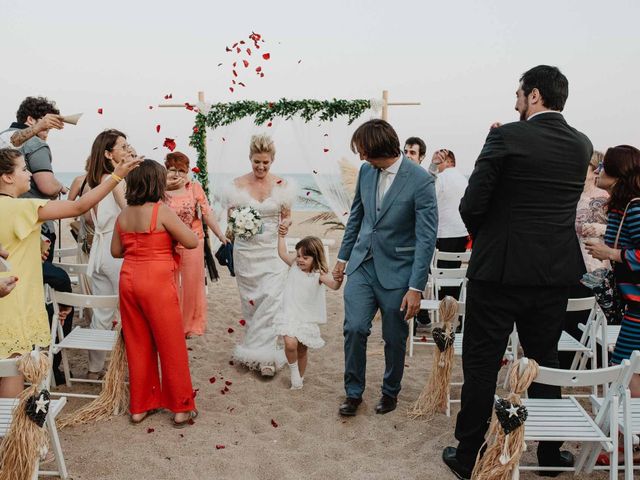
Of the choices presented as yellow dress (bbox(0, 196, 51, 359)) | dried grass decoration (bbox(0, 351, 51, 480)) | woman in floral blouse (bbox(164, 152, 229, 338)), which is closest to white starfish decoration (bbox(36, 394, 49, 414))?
dried grass decoration (bbox(0, 351, 51, 480))

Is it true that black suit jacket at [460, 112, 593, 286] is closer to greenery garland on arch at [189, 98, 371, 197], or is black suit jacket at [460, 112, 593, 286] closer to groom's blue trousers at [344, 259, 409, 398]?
groom's blue trousers at [344, 259, 409, 398]

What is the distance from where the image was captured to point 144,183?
4.10 metres

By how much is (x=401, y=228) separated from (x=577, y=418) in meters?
1.68

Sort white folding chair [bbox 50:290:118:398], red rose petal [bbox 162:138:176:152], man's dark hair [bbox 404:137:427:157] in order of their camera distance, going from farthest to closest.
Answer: man's dark hair [bbox 404:137:427:157] → red rose petal [bbox 162:138:176:152] → white folding chair [bbox 50:290:118:398]

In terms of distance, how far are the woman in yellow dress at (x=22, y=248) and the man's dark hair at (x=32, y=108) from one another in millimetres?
1883

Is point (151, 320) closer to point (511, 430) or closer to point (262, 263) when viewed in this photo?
point (262, 263)

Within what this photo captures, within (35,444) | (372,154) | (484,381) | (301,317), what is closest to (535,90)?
(372,154)

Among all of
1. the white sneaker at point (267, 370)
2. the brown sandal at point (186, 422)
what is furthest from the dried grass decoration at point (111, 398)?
the white sneaker at point (267, 370)

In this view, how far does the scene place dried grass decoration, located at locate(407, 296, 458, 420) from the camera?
430 cm

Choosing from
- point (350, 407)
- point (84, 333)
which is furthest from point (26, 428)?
point (350, 407)

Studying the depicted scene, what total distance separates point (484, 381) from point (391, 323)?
103 cm

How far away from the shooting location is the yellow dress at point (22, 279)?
11.6ft

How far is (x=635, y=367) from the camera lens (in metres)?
2.98

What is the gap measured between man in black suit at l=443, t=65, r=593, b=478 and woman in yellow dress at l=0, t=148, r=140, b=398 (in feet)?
7.23
